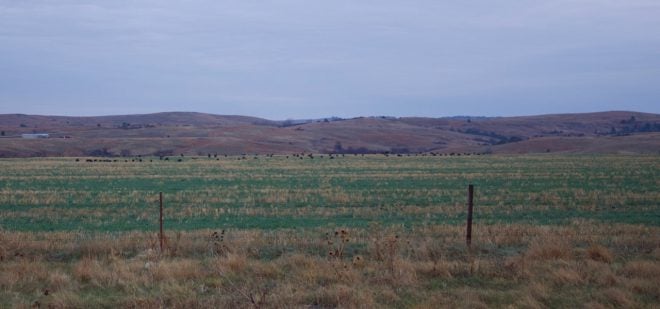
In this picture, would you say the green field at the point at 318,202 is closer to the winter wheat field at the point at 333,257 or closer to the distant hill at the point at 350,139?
the winter wheat field at the point at 333,257

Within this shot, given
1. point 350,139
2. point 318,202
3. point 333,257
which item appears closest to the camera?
point 333,257

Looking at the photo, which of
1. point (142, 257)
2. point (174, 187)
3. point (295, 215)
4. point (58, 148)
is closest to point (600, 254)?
point (142, 257)

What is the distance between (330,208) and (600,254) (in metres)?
12.9

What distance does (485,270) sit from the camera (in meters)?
11.1

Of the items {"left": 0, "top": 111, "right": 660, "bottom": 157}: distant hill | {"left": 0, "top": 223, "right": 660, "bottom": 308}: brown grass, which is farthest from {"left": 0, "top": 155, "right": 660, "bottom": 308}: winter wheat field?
{"left": 0, "top": 111, "right": 660, "bottom": 157}: distant hill

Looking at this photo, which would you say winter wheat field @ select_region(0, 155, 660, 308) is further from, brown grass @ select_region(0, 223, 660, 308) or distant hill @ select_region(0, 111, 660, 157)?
distant hill @ select_region(0, 111, 660, 157)

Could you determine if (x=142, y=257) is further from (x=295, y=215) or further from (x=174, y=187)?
(x=174, y=187)

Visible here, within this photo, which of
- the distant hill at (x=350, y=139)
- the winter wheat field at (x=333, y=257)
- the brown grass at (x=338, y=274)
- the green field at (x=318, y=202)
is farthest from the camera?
the distant hill at (x=350, y=139)

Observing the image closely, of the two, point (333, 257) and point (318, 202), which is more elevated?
point (333, 257)

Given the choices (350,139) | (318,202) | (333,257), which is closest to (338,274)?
(333,257)

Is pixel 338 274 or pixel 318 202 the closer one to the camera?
pixel 338 274

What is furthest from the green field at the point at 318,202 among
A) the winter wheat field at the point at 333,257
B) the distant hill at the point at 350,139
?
the distant hill at the point at 350,139

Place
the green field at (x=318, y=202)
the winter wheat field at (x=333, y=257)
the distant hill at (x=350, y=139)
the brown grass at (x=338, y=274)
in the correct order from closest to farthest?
1. the brown grass at (x=338, y=274)
2. the winter wheat field at (x=333, y=257)
3. the green field at (x=318, y=202)
4. the distant hill at (x=350, y=139)

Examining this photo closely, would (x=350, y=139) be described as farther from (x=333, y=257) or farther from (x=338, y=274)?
(x=338, y=274)
